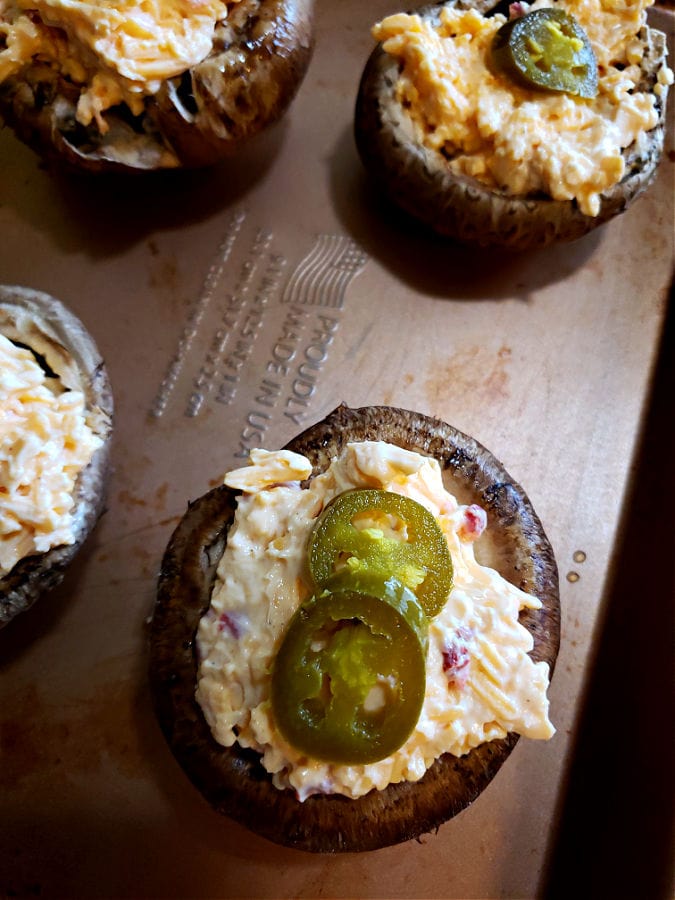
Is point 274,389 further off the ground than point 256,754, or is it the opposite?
point 274,389

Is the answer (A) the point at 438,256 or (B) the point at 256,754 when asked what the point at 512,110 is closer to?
(A) the point at 438,256

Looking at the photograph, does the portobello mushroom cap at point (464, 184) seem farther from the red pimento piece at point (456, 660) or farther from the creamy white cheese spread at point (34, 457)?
the red pimento piece at point (456, 660)

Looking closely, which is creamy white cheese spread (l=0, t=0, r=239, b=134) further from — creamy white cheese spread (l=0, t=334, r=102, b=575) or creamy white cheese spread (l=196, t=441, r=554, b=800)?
creamy white cheese spread (l=196, t=441, r=554, b=800)

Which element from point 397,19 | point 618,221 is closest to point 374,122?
point 397,19

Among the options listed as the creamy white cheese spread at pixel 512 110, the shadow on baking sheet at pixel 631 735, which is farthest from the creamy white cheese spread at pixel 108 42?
the shadow on baking sheet at pixel 631 735

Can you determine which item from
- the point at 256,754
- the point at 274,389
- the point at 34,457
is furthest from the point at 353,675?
the point at 274,389

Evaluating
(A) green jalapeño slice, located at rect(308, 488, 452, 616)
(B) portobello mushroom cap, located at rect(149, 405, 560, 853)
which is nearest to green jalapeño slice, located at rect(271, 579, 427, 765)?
(A) green jalapeño slice, located at rect(308, 488, 452, 616)
